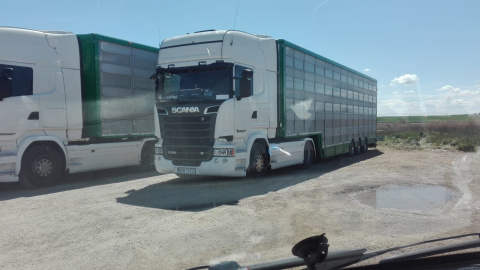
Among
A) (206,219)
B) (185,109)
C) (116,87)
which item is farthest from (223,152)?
(116,87)

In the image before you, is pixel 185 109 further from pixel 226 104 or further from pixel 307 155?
pixel 307 155

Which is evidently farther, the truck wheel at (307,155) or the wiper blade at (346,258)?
the truck wheel at (307,155)

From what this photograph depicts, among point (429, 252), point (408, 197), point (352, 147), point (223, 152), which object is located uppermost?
point (223, 152)

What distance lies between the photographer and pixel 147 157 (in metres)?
13.6

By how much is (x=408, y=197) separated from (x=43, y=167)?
8.55m

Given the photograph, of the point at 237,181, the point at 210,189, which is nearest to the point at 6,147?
the point at 210,189

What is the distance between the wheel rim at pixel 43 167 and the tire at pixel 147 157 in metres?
3.24

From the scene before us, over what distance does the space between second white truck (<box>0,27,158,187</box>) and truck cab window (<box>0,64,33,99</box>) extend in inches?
0.8

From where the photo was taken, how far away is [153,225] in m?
6.44

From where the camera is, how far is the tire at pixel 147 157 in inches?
527

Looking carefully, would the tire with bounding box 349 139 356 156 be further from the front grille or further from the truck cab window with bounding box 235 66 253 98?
the front grille

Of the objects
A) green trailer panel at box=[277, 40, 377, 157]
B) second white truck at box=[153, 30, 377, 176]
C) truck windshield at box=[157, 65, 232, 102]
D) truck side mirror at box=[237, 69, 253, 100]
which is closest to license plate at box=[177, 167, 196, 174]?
second white truck at box=[153, 30, 377, 176]

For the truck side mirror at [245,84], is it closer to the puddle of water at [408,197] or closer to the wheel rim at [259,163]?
the wheel rim at [259,163]

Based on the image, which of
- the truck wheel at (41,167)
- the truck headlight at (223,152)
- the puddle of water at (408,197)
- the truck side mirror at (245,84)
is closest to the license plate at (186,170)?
the truck headlight at (223,152)
